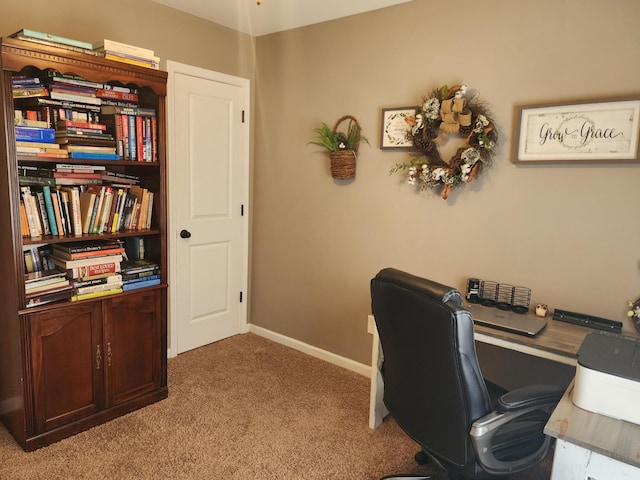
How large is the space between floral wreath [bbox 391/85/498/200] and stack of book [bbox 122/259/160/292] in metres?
1.64

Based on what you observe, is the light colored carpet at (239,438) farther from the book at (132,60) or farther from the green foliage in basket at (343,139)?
the book at (132,60)

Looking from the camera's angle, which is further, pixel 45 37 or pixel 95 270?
pixel 95 270

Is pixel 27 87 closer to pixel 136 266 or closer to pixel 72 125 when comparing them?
pixel 72 125

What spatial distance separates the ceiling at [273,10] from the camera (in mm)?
2912

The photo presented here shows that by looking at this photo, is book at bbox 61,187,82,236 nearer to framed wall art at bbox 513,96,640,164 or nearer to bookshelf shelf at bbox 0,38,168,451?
bookshelf shelf at bbox 0,38,168,451

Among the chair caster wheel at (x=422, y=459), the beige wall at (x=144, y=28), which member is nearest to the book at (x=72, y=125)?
the beige wall at (x=144, y=28)

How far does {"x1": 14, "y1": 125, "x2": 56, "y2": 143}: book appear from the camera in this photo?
7.05ft

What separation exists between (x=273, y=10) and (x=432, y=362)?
2.59 metres

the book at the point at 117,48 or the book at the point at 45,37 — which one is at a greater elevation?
the book at the point at 117,48

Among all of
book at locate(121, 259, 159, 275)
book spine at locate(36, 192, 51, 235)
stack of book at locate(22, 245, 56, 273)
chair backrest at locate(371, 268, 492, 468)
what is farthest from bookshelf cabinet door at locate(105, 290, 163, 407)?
chair backrest at locate(371, 268, 492, 468)

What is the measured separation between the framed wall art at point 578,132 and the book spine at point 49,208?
244cm

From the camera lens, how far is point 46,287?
2.27 metres

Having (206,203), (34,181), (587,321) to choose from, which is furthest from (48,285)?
(587,321)

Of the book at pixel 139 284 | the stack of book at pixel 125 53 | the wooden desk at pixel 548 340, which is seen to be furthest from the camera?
the book at pixel 139 284
